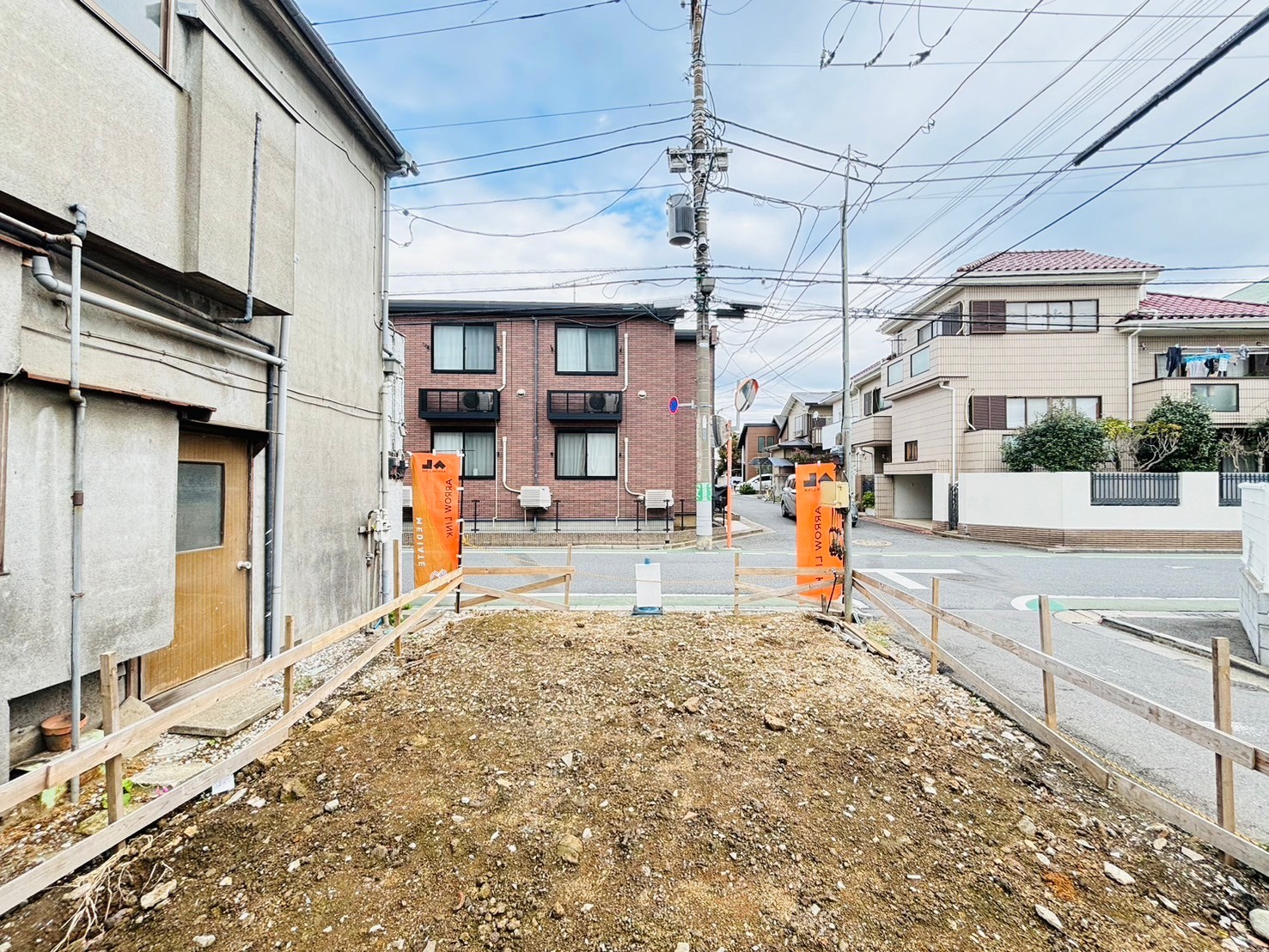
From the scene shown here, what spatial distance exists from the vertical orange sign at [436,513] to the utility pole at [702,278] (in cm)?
905

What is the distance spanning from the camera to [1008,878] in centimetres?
266

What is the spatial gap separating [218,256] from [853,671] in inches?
270

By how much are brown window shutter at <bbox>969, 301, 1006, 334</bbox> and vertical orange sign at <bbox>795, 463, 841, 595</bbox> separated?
16.2m

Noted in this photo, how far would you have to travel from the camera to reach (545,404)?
18.2 metres

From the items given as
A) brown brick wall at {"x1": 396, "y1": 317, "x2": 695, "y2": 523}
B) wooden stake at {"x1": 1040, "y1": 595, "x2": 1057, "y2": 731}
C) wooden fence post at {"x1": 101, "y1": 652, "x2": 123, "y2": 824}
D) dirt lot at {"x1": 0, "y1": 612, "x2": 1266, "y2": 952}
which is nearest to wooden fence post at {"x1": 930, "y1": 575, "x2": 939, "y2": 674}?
dirt lot at {"x1": 0, "y1": 612, "x2": 1266, "y2": 952}

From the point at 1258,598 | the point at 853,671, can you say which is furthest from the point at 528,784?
the point at 1258,598

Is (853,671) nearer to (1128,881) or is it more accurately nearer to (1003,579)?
(1128,881)

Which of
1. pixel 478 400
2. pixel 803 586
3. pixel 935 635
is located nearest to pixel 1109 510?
pixel 803 586

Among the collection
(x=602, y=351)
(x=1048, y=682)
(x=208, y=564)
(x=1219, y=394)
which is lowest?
(x=1048, y=682)

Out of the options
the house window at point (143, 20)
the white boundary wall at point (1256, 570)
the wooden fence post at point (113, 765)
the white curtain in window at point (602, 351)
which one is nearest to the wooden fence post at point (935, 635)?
the white boundary wall at point (1256, 570)

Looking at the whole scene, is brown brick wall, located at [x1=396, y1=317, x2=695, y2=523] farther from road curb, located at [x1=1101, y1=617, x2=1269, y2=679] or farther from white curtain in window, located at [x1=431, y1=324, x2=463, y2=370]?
road curb, located at [x1=1101, y1=617, x2=1269, y2=679]

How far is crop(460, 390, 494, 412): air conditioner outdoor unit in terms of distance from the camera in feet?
58.5

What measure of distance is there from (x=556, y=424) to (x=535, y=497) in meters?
2.63

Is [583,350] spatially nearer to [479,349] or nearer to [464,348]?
[479,349]
